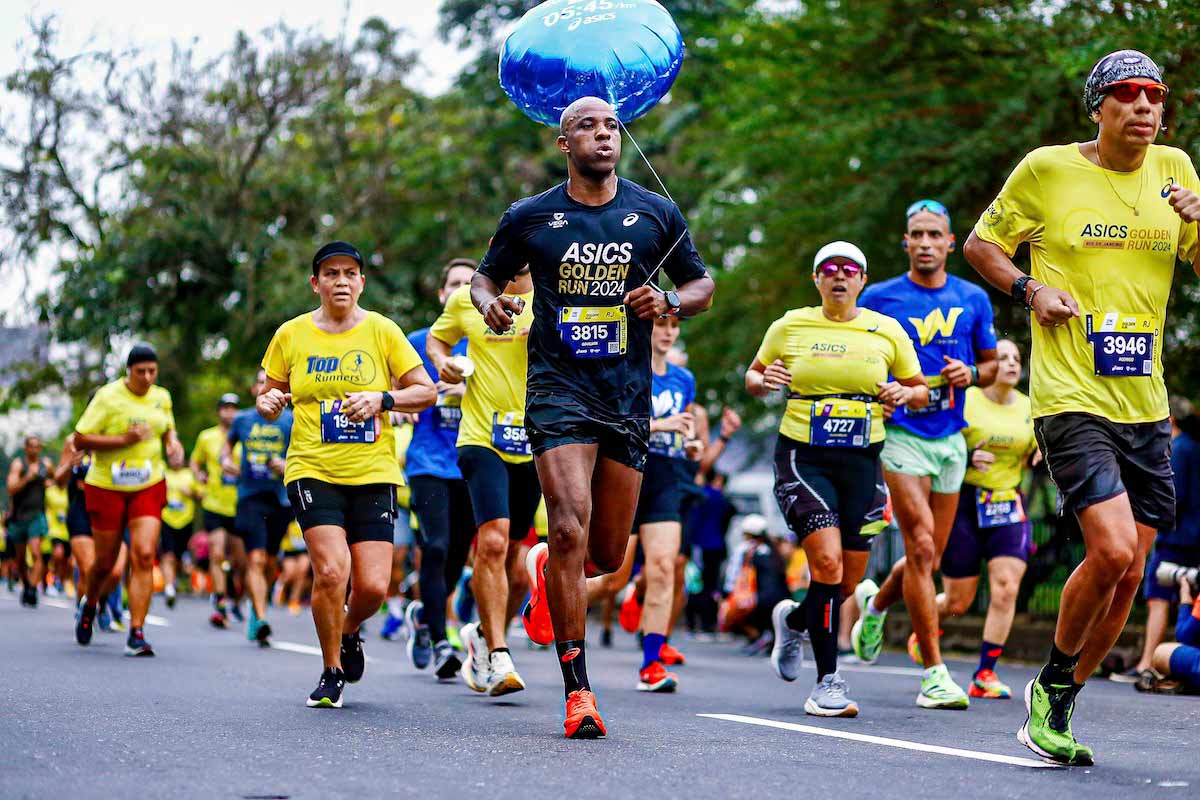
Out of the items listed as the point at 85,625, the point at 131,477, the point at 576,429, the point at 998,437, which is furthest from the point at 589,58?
the point at 85,625

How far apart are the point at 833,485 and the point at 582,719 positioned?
2.51 metres

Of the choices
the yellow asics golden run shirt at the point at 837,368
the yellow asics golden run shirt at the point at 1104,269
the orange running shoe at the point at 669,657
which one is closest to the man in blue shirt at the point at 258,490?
the orange running shoe at the point at 669,657

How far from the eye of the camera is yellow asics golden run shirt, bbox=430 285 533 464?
9375 mm

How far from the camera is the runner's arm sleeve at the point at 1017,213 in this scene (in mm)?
6402

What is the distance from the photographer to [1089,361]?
614 cm

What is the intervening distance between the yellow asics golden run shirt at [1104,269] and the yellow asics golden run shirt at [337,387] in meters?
3.51

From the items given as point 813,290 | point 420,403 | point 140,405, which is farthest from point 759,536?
point 420,403

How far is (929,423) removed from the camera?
9508 mm

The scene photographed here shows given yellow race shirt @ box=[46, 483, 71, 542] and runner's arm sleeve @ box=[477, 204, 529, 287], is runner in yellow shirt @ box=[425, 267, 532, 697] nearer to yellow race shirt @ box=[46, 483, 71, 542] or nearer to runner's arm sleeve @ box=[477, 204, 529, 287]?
runner's arm sleeve @ box=[477, 204, 529, 287]

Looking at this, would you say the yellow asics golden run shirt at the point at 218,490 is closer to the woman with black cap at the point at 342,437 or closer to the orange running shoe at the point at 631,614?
the orange running shoe at the point at 631,614

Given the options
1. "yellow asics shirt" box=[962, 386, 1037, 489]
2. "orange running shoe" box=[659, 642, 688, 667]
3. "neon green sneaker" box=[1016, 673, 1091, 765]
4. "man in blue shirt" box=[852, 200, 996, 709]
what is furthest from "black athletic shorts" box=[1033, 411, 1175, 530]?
"orange running shoe" box=[659, 642, 688, 667]

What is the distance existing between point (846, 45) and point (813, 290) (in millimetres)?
2684

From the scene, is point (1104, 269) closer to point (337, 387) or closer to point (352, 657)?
point (337, 387)

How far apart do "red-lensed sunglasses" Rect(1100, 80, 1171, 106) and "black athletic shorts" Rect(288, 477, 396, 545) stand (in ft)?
13.3
